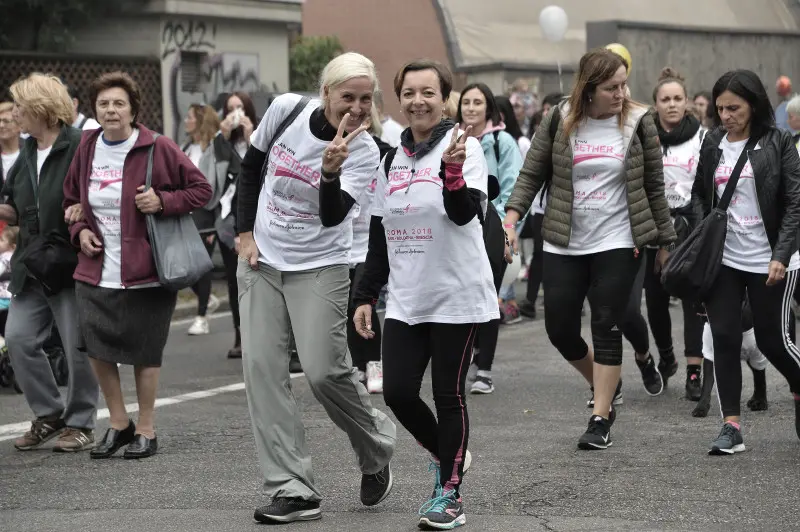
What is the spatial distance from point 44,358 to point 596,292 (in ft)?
9.71

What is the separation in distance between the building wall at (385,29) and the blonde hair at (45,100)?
80.1 feet

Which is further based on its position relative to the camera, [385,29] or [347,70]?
[385,29]

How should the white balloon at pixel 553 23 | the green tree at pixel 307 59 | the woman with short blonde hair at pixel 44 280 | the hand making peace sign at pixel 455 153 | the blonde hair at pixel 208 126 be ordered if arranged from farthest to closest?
the green tree at pixel 307 59 → the white balloon at pixel 553 23 → the blonde hair at pixel 208 126 → the woman with short blonde hair at pixel 44 280 → the hand making peace sign at pixel 455 153

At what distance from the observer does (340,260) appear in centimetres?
639

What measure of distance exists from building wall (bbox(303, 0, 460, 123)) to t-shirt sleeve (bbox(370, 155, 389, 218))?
86.6 ft

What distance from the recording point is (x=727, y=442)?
750 cm

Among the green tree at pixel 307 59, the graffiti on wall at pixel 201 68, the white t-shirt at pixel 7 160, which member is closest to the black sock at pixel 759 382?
Answer: the white t-shirt at pixel 7 160

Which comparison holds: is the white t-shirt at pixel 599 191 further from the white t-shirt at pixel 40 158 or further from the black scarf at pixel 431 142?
the white t-shirt at pixel 40 158

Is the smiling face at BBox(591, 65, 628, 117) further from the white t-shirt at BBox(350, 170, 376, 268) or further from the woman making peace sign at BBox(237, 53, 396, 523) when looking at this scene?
the white t-shirt at BBox(350, 170, 376, 268)

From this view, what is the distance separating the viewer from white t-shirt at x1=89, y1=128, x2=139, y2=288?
7.73m

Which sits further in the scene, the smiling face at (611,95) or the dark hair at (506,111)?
the dark hair at (506,111)

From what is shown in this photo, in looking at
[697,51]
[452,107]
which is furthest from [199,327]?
[697,51]

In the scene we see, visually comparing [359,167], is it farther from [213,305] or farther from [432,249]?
[213,305]

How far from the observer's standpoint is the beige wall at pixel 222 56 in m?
19.1
